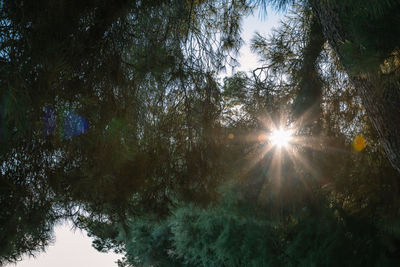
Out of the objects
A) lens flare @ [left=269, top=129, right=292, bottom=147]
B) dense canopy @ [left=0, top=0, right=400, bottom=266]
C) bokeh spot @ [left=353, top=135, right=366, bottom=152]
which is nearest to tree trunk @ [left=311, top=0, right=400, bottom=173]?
dense canopy @ [left=0, top=0, right=400, bottom=266]

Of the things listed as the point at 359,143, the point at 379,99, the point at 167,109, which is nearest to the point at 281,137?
the point at 359,143

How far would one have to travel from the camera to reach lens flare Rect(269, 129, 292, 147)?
531cm

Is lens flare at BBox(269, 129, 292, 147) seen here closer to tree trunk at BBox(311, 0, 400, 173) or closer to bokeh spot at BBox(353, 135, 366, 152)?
bokeh spot at BBox(353, 135, 366, 152)

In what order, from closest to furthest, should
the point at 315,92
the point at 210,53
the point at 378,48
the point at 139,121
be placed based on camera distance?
the point at 378,48
the point at 139,121
the point at 210,53
the point at 315,92

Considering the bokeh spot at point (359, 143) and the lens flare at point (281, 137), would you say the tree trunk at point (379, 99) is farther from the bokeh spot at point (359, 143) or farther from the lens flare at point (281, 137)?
the lens flare at point (281, 137)

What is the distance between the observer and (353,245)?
8.38 meters

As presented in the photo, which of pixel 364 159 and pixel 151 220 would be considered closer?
pixel 151 220

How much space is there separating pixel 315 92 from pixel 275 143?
1.07m

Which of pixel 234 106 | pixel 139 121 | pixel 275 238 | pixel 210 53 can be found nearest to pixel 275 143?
pixel 234 106

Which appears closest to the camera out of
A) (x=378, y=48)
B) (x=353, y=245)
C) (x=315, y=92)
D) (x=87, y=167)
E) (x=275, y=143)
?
(x=378, y=48)

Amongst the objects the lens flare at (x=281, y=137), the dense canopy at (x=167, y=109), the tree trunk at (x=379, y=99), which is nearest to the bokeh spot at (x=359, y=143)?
the dense canopy at (x=167, y=109)

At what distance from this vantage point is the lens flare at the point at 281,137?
5.31m

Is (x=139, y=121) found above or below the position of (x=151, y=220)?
above

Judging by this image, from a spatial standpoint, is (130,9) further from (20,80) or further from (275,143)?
(275,143)
